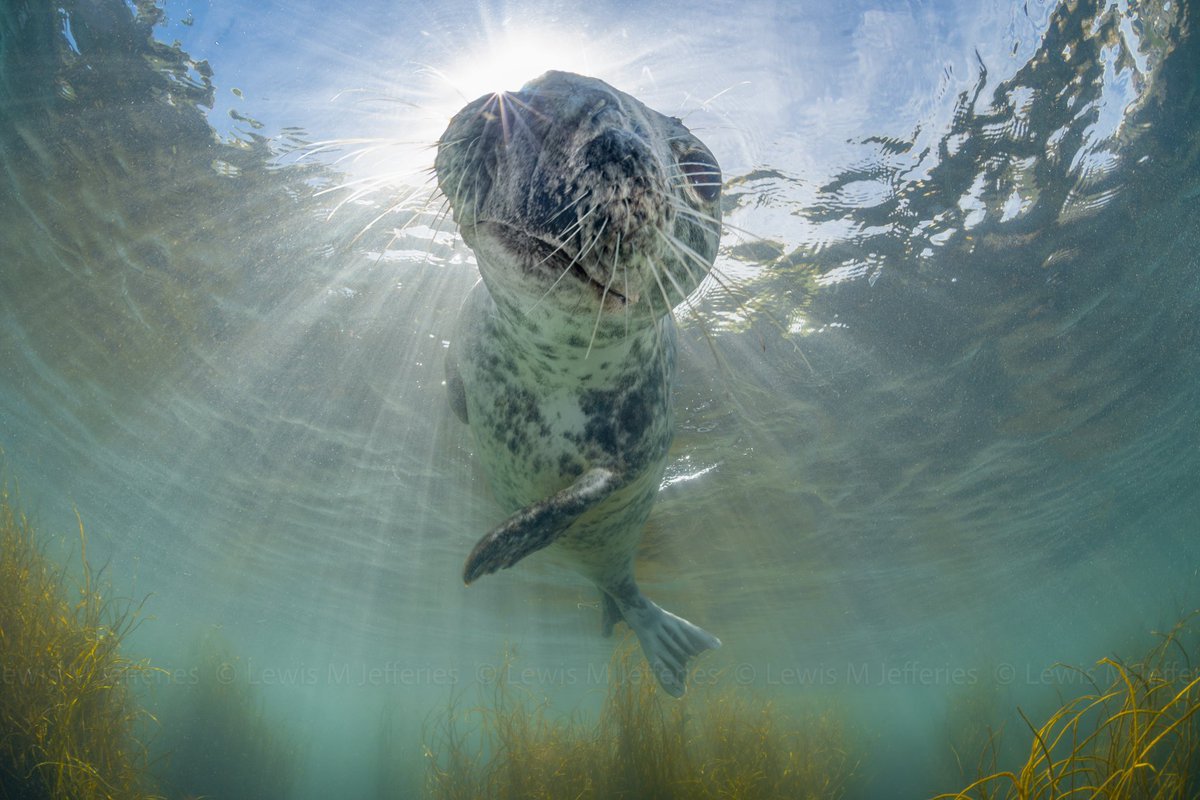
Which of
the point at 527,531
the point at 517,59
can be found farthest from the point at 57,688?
the point at 517,59

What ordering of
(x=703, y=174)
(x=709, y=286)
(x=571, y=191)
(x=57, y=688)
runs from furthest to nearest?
(x=709, y=286) < (x=57, y=688) < (x=703, y=174) < (x=571, y=191)

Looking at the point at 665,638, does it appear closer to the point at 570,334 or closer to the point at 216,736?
the point at 570,334

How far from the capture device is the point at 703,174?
2248 millimetres

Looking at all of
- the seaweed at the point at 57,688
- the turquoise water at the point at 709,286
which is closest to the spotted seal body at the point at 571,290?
the turquoise water at the point at 709,286

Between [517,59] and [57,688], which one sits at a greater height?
[517,59]

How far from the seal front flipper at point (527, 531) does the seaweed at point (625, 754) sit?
6611mm

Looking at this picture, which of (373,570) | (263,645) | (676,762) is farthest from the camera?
(263,645)

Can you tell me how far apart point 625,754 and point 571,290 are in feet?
27.1

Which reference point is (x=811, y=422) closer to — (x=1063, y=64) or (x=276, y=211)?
(x=1063, y=64)

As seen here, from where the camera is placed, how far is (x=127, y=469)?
15328mm

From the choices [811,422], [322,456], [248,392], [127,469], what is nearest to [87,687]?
[248,392]

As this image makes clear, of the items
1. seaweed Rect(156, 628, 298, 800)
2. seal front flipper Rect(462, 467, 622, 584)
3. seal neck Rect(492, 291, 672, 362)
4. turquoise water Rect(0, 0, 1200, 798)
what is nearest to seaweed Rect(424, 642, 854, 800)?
turquoise water Rect(0, 0, 1200, 798)

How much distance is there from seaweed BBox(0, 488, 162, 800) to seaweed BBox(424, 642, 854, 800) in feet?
12.4

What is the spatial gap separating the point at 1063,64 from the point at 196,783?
18.9 m
